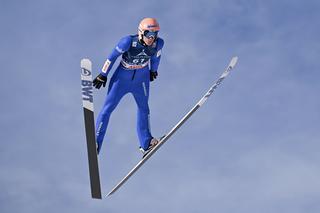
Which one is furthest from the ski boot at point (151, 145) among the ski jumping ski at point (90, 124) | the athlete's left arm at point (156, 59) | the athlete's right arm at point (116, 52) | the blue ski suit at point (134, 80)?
the athlete's right arm at point (116, 52)

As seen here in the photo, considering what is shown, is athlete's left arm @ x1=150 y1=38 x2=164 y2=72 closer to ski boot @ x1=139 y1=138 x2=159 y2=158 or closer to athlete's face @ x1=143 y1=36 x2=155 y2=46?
athlete's face @ x1=143 y1=36 x2=155 y2=46

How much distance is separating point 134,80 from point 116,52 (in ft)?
2.85

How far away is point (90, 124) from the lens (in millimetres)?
12414

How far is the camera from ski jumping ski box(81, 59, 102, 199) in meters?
11.5

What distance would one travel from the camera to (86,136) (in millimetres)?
12617

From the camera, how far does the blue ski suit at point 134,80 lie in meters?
12.8

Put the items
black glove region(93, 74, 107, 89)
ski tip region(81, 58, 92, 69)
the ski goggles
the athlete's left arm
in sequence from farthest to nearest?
the athlete's left arm
black glove region(93, 74, 107, 89)
the ski goggles
ski tip region(81, 58, 92, 69)

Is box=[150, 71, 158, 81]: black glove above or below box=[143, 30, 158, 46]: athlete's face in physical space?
below

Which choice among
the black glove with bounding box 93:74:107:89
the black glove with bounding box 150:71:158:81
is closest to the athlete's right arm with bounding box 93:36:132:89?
the black glove with bounding box 93:74:107:89

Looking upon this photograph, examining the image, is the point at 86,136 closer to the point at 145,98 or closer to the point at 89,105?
the point at 89,105

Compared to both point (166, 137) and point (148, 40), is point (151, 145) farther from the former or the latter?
point (148, 40)

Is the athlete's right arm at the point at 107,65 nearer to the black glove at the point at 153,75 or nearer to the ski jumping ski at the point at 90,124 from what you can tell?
the ski jumping ski at the point at 90,124

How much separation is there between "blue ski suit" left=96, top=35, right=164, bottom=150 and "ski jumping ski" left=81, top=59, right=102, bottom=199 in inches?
22.7

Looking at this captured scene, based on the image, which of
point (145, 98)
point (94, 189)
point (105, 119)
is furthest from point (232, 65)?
point (94, 189)
